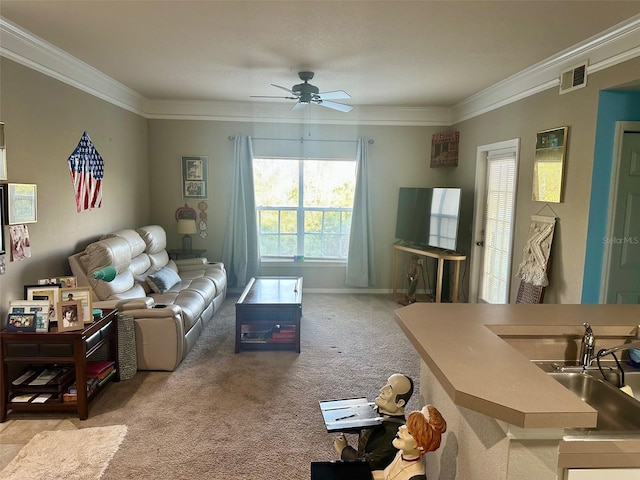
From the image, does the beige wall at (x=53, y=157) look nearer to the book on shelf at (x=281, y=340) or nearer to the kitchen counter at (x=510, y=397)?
A: the book on shelf at (x=281, y=340)

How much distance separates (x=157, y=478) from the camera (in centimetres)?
225

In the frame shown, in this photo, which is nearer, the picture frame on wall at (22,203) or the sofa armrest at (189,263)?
the picture frame on wall at (22,203)

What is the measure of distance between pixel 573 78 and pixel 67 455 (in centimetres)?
434

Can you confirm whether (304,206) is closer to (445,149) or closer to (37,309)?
(445,149)

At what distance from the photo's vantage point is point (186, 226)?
225 inches

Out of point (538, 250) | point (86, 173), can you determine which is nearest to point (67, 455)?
point (86, 173)

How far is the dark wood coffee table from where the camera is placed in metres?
3.92

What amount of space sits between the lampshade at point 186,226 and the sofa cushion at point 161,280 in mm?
1039

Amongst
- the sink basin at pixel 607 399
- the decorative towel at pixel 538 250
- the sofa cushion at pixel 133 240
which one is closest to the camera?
the sink basin at pixel 607 399

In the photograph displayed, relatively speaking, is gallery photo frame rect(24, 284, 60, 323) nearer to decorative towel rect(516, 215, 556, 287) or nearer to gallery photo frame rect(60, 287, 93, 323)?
gallery photo frame rect(60, 287, 93, 323)

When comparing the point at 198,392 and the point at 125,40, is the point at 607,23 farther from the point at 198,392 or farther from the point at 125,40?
the point at 198,392

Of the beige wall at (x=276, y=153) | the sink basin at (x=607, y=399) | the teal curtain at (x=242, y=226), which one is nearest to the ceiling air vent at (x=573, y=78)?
the beige wall at (x=276, y=153)

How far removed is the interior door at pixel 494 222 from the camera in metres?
4.44

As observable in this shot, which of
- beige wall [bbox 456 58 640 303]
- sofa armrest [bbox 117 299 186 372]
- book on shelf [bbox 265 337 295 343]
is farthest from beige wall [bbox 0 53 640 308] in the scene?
book on shelf [bbox 265 337 295 343]
